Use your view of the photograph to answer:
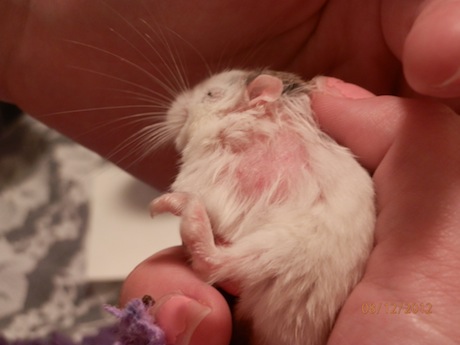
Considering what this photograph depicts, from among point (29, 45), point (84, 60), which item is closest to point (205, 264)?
point (84, 60)

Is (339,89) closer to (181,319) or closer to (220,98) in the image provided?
(220,98)

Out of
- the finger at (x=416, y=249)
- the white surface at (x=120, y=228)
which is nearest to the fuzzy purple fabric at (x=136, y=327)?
the finger at (x=416, y=249)

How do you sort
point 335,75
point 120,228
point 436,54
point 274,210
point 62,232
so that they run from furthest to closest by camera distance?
point 120,228
point 62,232
point 335,75
point 274,210
point 436,54

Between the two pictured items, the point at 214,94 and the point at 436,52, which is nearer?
the point at 436,52

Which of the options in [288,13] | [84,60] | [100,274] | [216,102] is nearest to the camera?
[216,102]

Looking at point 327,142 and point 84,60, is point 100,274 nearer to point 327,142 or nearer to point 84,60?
point 84,60

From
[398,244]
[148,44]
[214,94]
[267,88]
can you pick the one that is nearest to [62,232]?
[148,44]
